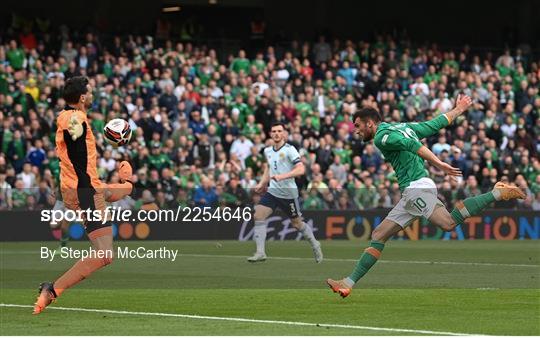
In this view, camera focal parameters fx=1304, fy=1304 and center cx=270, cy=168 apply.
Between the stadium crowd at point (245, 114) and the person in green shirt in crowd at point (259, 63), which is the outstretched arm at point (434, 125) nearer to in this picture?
the stadium crowd at point (245, 114)

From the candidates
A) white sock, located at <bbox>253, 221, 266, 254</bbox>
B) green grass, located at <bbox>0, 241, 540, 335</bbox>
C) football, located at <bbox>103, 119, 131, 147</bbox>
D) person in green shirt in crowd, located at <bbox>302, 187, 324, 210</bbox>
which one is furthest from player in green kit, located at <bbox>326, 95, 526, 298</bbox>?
person in green shirt in crowd, located at <bbox>302, 187, 324, 210</bbox>

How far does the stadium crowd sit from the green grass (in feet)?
16.2

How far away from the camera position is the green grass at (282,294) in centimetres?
1193

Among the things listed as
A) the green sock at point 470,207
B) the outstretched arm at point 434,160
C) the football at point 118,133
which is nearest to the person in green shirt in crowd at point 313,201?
the green sock at point 470,207

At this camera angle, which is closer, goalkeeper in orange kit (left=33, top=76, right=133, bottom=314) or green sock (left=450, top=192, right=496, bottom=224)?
goalkeeper in orange kit (left=33, top=76, right=133, bottom=314)

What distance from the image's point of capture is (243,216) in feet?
99.2

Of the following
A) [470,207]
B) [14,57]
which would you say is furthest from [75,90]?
[14,57]

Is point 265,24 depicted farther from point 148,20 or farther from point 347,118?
point 347,118

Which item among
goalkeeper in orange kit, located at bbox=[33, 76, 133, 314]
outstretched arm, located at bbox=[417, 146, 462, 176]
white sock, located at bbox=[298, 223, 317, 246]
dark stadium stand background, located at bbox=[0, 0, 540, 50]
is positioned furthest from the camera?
dark stadium stand background, located at bbox=[0, 0, 540, 50]

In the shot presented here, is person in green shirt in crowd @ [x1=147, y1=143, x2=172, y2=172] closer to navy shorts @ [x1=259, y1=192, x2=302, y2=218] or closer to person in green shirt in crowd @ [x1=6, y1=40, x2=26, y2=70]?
person in green shirt in crowd @ [x1=6, y1=40, x2=26, y2=70]

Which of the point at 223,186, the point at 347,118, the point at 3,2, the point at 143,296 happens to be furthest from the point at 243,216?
the point at 143,296

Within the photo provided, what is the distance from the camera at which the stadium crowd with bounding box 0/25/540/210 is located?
30.2 m

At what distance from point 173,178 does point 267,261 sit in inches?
339

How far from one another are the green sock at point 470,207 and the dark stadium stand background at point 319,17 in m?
22.7
